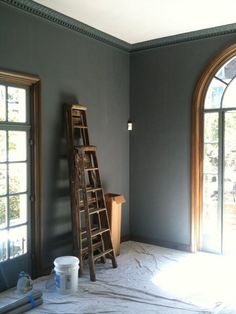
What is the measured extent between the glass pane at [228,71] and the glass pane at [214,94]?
0.08 metres

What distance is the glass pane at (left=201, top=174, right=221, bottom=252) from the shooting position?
15.3 ft

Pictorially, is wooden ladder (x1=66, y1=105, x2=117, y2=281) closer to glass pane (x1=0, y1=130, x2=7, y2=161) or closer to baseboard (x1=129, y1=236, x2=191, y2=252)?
glass pane (x1=0, y1=130, x2=7, y2=161)

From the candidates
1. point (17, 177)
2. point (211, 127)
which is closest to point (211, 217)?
point (211, 127)

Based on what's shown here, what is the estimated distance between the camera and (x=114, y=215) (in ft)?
15.2

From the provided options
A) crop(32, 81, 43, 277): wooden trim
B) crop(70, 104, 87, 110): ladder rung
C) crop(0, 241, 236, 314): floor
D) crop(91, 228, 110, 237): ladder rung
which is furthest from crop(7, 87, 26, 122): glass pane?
crop(0, 241, 236, 314): floor

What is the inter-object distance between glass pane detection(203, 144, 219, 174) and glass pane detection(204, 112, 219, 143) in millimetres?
86

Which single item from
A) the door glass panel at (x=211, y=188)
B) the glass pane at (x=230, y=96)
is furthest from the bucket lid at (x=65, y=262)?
the glass pane at (x=230, y=96)

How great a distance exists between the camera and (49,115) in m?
3.98

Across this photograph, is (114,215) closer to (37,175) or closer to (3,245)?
(37,175)

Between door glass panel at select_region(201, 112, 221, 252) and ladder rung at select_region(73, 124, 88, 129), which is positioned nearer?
ladder rung at select_region(73, 124, 88, 129)

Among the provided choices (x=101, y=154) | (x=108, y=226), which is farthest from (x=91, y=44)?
(x=108, y=226)

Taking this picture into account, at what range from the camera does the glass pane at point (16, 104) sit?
3.58m

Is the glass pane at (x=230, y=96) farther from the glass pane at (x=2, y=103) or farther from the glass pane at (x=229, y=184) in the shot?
the glass pane at (x=2, y=103)

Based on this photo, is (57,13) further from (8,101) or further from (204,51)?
(204,51)
